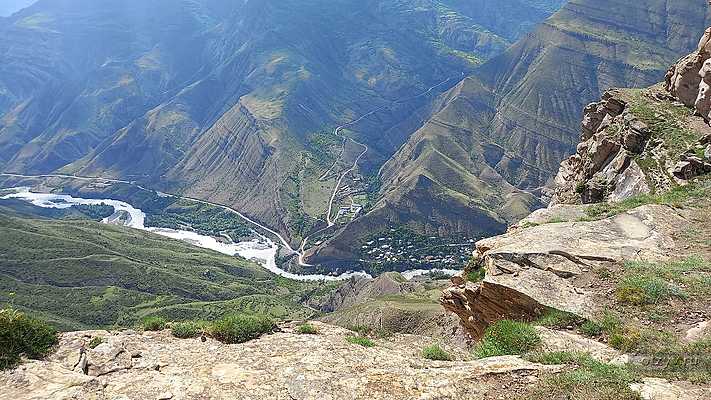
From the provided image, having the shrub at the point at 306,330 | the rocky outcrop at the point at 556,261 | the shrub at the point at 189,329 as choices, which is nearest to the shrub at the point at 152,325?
the shrub at the point at 189,329

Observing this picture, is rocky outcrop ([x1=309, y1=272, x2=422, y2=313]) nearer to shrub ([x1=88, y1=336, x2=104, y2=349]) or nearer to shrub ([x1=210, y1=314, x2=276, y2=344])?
shrub ([x1=210, y1=314, x2=276, y2=344])

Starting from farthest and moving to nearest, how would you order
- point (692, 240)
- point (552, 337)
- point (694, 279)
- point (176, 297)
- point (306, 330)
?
point (176, 297) → point (692, 240) → point (306, 330) → point (694, 279) → point (552, 337)

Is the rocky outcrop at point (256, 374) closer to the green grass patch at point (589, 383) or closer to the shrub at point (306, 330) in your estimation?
the green grass patch at point (589, 383)

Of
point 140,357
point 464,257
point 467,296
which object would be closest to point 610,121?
point 467,296

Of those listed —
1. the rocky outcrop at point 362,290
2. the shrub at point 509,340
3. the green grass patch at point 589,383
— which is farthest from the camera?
the rocky outcrop at point 362,290

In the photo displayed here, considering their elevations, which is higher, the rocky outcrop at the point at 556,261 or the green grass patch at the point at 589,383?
the green grass patch at the point at 589,383

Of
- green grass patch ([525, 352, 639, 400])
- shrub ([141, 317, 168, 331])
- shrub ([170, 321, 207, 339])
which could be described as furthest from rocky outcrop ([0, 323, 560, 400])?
shrub ([141, 317, 168, 331])

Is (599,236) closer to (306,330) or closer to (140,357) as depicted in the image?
(306,330)
